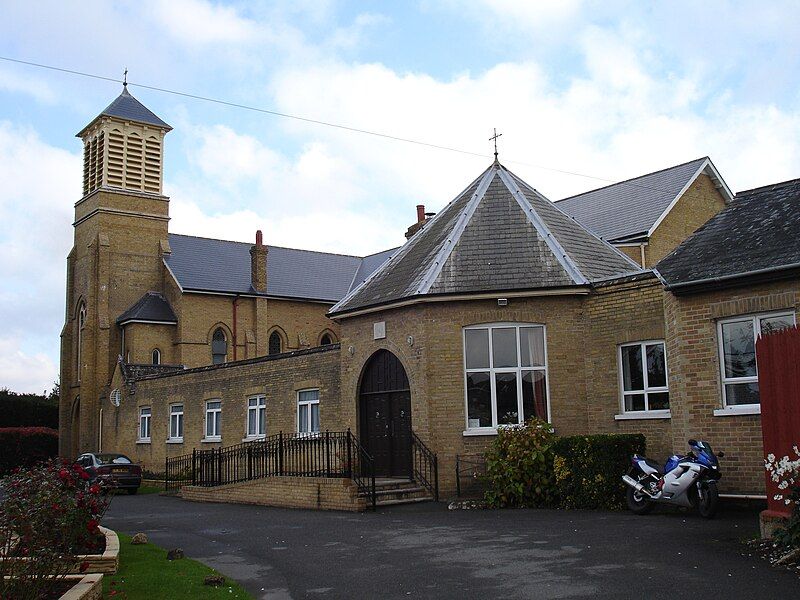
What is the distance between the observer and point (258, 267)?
4528 cm

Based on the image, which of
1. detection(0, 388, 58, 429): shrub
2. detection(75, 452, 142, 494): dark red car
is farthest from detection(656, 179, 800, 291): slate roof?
detection(0, 388, 58, 429): shrub

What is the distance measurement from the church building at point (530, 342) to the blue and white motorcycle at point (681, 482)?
2.92ft

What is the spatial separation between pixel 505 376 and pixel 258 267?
28.6 metres

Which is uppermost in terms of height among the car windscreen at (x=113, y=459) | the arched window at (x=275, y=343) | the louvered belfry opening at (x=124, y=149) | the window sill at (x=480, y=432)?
the louvered belfry opening at (x=124, y=149)

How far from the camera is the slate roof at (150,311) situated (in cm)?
4134

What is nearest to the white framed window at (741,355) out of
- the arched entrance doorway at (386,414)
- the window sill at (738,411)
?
the window sill at (738,411)

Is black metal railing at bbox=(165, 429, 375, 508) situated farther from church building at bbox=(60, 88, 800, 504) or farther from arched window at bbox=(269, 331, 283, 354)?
arched window at bbox=(269, 331, 283, 354)

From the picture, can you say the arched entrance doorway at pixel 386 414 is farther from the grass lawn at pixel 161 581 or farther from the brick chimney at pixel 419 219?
the brick chimney at pixel 419 219

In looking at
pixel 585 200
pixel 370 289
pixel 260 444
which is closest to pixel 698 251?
pixel 370 289

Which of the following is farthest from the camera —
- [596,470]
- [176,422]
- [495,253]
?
[176,422]

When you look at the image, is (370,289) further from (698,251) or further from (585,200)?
(585,200)

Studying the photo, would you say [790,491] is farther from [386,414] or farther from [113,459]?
[113,459]

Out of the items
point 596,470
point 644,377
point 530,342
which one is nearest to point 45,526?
point 596,470

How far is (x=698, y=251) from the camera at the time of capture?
49.8 feet
